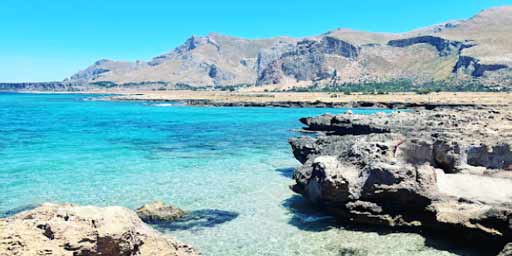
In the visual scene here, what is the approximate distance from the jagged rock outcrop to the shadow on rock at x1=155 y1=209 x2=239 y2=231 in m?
9.42

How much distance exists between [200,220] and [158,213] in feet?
6.02

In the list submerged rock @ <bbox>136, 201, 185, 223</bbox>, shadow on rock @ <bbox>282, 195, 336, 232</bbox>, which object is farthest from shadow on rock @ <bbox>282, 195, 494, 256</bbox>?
submerged rock @ <bbox>136, 201, 185, 223</bbox>

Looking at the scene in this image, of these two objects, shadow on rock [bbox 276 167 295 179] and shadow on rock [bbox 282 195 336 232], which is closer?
shadow on rock [bbox 282 195 336 232]

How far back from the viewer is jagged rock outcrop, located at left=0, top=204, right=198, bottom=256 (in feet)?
24.9

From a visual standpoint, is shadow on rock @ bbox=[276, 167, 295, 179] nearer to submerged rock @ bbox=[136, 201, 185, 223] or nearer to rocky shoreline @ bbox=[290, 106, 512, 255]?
rocky shoreline @ bbox=[290, 106, 512, 255]

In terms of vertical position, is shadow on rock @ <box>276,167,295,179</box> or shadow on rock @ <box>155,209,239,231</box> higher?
shadow on rock @ <box>155,209,239,231</box>

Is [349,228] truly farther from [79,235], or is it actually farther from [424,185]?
[79,235]

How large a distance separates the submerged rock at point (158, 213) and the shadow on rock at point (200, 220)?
0.30 metres

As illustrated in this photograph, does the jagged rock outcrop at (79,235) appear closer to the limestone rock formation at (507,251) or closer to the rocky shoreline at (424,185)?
the limestone rock formation at (507,251)

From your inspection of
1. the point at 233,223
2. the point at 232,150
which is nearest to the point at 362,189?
the point at 233,223

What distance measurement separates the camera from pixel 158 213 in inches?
768

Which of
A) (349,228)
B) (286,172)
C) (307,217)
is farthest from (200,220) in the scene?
(286,172)

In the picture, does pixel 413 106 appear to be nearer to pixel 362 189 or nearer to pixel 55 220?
pixel 362 189

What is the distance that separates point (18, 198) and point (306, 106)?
10924cm
